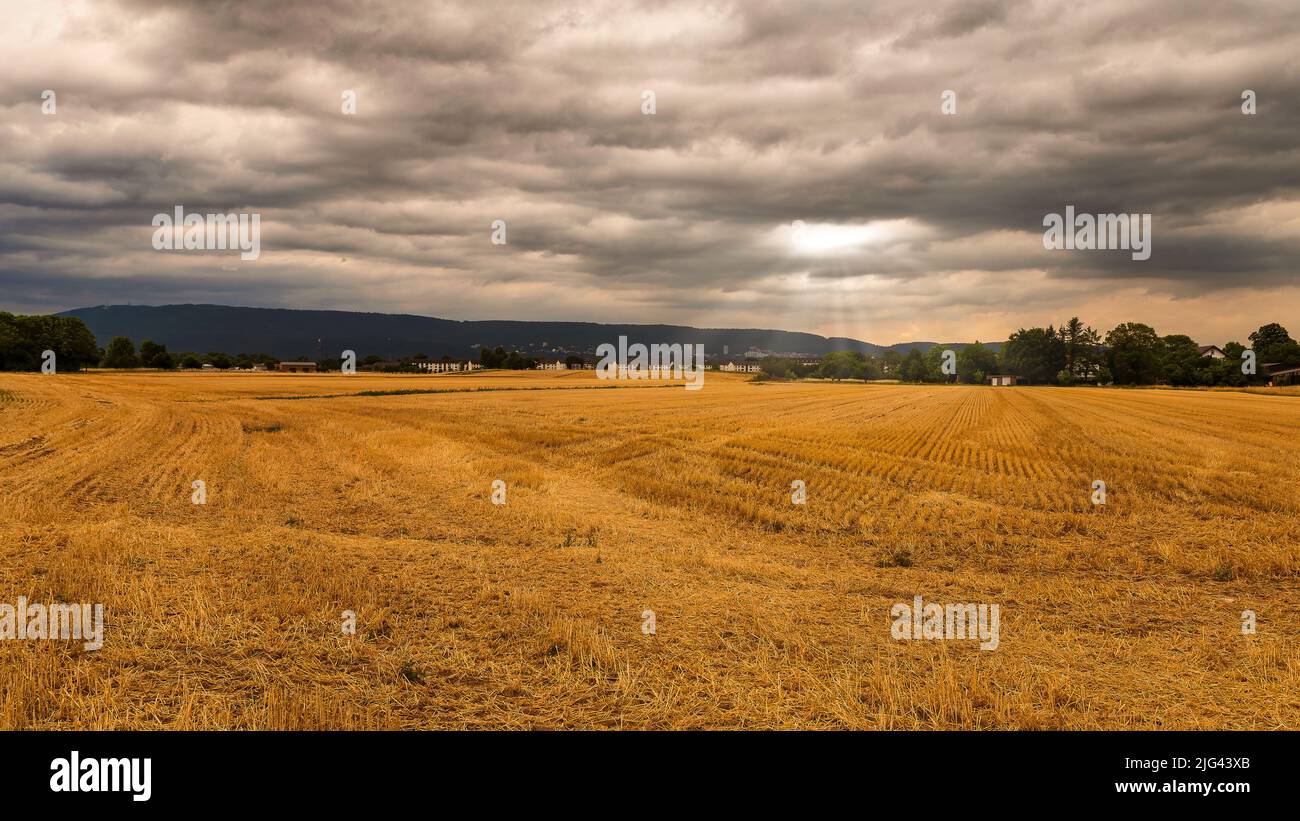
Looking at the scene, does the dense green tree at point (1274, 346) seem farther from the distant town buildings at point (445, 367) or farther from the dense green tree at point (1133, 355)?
the distant town buildings at point (445, 367)

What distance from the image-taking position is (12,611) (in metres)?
9.67

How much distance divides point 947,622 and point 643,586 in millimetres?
4685

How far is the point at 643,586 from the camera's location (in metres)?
12.0

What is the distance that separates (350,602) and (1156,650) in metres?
11.0

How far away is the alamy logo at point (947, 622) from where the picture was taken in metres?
9.73

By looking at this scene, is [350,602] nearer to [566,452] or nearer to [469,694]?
[469,694]

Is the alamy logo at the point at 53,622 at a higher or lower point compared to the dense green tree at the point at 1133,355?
lower

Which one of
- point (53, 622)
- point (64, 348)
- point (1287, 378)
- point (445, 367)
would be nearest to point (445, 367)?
point (445, 367)

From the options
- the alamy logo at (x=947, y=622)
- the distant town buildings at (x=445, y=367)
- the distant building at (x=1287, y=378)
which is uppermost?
the distant town buildings at (x=445, y=367)
